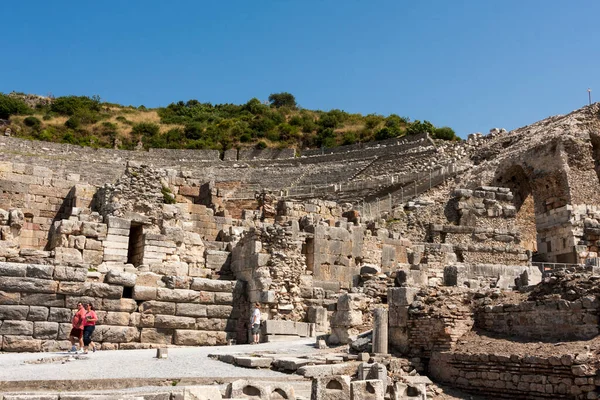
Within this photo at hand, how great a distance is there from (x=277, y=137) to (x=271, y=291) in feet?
162

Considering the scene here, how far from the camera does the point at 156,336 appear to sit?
12352mm

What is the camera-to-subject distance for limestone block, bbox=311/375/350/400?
7.40 m

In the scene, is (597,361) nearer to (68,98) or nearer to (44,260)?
(44,260)

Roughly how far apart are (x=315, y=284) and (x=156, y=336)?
4.27 meters

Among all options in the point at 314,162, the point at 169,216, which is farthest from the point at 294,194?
the point at 169,216

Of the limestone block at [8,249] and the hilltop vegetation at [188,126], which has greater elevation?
the hilltop vegetation at [188,126]

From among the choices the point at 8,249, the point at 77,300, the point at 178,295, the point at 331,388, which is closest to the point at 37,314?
the point at 77,300

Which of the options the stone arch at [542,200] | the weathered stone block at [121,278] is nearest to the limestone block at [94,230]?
the weathered stone block at [121,278]

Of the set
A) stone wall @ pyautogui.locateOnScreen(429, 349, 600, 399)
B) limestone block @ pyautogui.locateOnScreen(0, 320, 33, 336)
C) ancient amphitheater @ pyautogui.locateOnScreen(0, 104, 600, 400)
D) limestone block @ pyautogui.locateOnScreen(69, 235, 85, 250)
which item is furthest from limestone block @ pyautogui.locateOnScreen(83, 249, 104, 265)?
stone wall @ pyautogui.locateOnScreen(429, 349, 600, 399)

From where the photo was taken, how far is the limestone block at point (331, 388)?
7402 millimetres

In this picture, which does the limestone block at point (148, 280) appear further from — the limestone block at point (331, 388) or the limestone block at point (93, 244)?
the limestone block at point (331, 388)

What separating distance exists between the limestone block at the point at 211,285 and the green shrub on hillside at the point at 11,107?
5505 cm

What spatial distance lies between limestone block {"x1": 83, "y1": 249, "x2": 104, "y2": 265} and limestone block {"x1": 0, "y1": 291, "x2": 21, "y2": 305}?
9.12ft

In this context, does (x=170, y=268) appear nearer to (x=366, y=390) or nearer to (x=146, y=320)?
(x=146, y=320)
